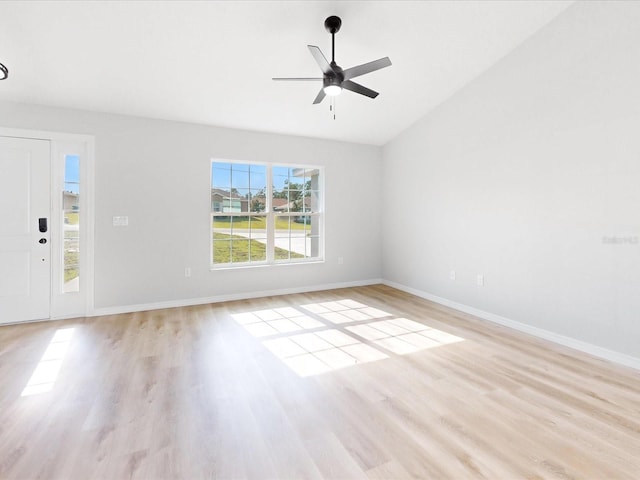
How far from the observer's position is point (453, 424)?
1.99 meters

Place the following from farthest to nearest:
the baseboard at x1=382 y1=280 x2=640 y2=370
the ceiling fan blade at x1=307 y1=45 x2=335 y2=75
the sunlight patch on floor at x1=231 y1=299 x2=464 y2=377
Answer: the sunlight patch on floor at x1=231 y1=299 x2=464 y2=377, the baseboard at x1=382 y1=280 x2=640 y2=370, the ceiling fan blade at x1=307 y1=45 x2=335 y2=75

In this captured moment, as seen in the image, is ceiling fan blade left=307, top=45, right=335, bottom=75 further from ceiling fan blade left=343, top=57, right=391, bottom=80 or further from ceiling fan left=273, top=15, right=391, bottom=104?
ceiling fan blade left=343, top=57, right=391, bottom=80

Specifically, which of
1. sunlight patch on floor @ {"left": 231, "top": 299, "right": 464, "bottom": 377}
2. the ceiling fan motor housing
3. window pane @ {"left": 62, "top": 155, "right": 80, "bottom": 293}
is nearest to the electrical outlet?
window pane @ {"left": 62, "top": 155, "right": 80, "bottom": 293}

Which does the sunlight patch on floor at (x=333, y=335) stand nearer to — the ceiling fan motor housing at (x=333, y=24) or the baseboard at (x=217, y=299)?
the baseboard at (x=217, y=299)

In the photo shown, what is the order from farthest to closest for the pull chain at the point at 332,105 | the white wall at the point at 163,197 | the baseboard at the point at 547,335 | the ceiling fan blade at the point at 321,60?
1. the pull chain at the point at 332,105
2. the white wall at the point at 163,197
3. the baseboard at the point at 547,335
4. the ceiling fan blade at the point at 321,60

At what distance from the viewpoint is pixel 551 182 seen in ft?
11.1

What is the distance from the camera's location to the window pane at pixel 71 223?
3.95m

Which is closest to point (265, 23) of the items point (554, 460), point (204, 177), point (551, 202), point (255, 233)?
point (204, 177)

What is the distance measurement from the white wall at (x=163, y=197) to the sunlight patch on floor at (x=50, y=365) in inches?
30.6

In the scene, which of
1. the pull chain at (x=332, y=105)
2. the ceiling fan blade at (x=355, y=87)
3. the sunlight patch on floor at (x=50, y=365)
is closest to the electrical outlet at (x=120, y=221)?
the sunlight patch on floor at (x=50, y=365)

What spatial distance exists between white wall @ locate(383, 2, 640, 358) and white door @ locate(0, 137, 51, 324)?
202 inches

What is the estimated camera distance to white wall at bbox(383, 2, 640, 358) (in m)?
2.84

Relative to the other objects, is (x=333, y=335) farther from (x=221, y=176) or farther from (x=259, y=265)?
(x=221, y=176)

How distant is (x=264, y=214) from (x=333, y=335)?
2468 mm
